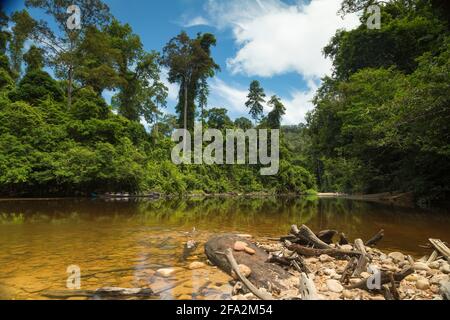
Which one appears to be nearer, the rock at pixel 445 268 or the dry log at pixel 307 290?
the dry log at pixel 307 290

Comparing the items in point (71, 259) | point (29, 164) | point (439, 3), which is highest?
point (439, 3)

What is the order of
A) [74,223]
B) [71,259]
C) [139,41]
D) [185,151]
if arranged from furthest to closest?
[185,151]
[139,41]
[74,223]
[71,259]

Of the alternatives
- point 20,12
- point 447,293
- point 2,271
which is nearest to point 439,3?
point 447,293

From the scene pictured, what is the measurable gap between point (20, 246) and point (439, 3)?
13.1 meters

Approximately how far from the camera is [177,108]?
37594 millimetres

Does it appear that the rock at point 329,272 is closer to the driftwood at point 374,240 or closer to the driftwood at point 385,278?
the driftwood at point 385,278

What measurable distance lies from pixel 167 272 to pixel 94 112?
72.2 ft

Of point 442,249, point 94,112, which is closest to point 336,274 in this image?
point 442,249

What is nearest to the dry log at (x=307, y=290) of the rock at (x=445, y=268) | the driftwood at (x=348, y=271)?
the driftwood at (x=348, y=271)

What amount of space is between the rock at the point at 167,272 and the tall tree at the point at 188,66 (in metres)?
30.5

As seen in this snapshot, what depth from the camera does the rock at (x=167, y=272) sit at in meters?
4.55

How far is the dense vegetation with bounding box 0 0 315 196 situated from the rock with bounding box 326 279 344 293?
1881 centimetres
